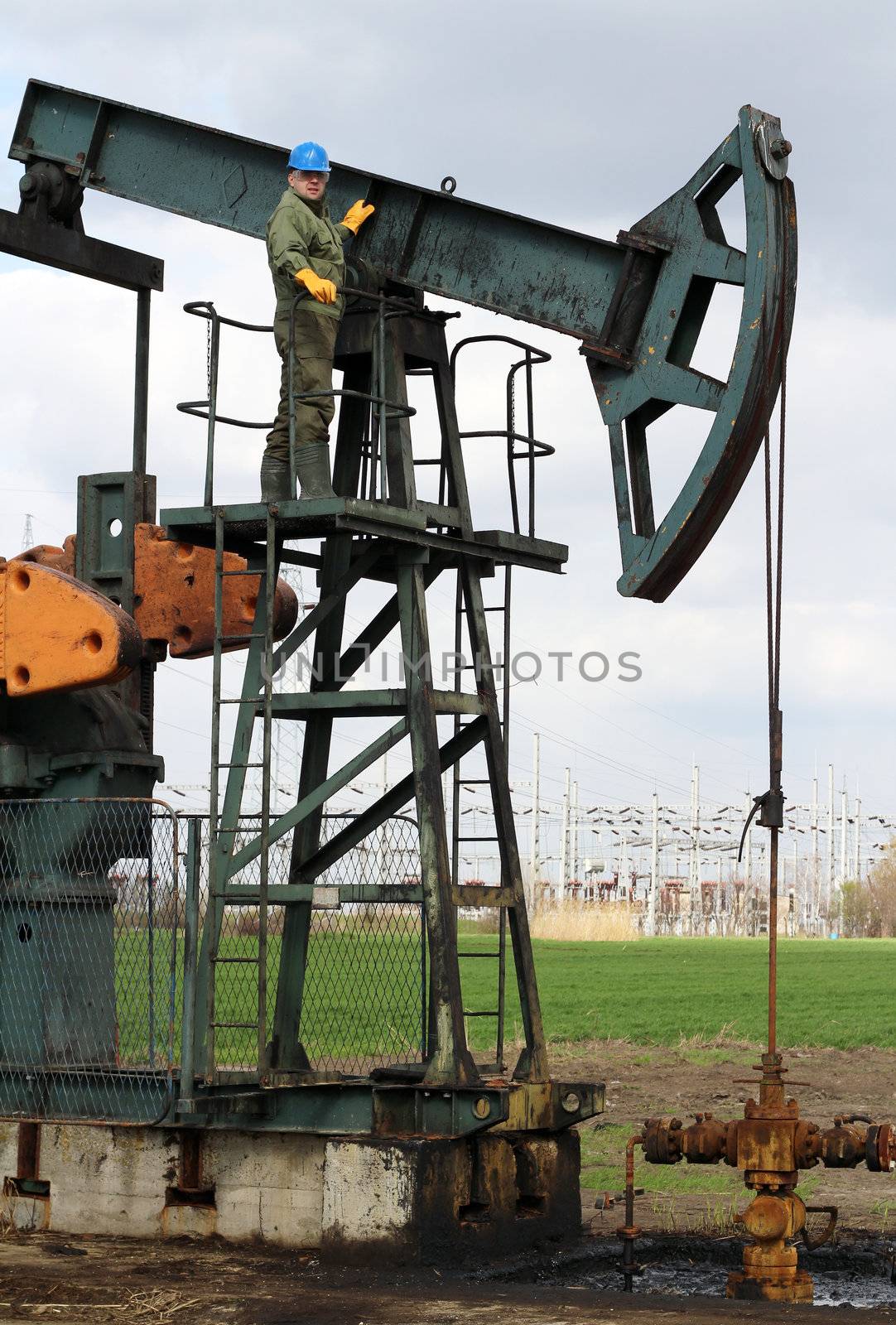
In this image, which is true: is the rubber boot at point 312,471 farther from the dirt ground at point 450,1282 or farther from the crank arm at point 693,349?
the dirt ground at point 450,1282

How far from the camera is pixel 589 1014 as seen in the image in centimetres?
2464

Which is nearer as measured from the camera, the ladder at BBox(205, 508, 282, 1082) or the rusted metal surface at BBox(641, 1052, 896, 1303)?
the rusted metal surface at BBox(641, 1052, 896, 1303)

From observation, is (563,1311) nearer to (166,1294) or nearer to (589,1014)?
(166,1294)

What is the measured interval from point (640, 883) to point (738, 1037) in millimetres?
113039

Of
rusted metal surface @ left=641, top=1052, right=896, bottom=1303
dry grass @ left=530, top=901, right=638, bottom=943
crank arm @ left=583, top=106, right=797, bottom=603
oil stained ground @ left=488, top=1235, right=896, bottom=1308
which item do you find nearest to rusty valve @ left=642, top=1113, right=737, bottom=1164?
rusted metal surface @ left=641, top=1052, right=896, bottom=1303

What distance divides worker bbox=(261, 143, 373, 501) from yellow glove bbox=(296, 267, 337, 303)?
0.11 meters

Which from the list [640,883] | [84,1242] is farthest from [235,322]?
[640,883]

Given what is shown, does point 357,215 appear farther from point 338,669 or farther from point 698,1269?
point 698,1269

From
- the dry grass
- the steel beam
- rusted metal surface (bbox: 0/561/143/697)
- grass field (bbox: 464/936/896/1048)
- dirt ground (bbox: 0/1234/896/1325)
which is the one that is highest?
the steel beam

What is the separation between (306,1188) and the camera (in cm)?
938

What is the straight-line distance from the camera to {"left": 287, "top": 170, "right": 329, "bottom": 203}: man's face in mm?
10359

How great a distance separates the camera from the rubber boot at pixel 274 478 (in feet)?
34.3

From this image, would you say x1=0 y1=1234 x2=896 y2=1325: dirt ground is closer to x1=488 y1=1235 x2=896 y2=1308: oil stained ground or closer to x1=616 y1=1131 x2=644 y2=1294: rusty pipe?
x1=488 y1=1235 x2=896 y2=1308: oil stained ground

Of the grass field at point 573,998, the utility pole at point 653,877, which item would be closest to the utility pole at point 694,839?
the utility pole at point 653,877
